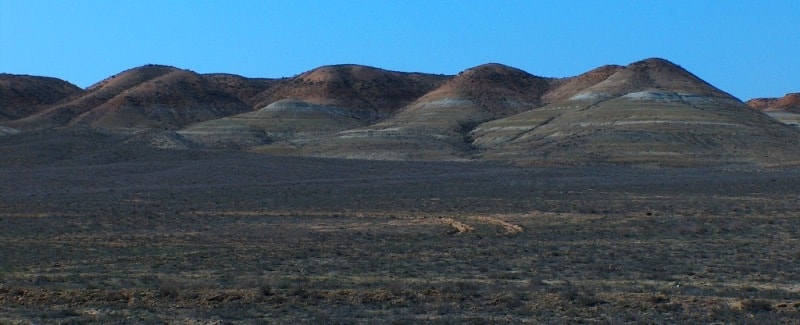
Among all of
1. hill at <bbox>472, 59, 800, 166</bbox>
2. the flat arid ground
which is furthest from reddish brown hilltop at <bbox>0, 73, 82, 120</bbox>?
the flat arid ground

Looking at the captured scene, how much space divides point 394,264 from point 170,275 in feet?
14.8

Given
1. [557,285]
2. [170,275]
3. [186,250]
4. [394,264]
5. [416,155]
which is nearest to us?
[557,285]

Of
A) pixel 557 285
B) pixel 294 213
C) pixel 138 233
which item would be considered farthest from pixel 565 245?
pixel 294 213

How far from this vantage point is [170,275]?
20.2 m

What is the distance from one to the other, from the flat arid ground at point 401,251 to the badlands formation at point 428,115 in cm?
3076

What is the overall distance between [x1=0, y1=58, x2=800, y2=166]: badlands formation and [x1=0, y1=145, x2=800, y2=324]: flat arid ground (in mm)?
30761

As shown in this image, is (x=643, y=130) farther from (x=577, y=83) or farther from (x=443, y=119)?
(x=577, y=83)

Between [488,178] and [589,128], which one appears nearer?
[488,178]

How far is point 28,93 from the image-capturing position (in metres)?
138

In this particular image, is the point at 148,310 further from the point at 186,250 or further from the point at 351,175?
the point at 351,175

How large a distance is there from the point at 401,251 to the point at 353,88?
11239cm

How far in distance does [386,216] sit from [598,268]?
1714cm

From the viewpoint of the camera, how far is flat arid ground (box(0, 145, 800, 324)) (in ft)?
52.6

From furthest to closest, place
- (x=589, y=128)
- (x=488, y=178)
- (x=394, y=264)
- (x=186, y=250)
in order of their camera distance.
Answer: (x=589, y=128)
(x=488, y=178)
(x=186, y=250)
(x=394, y=264)
